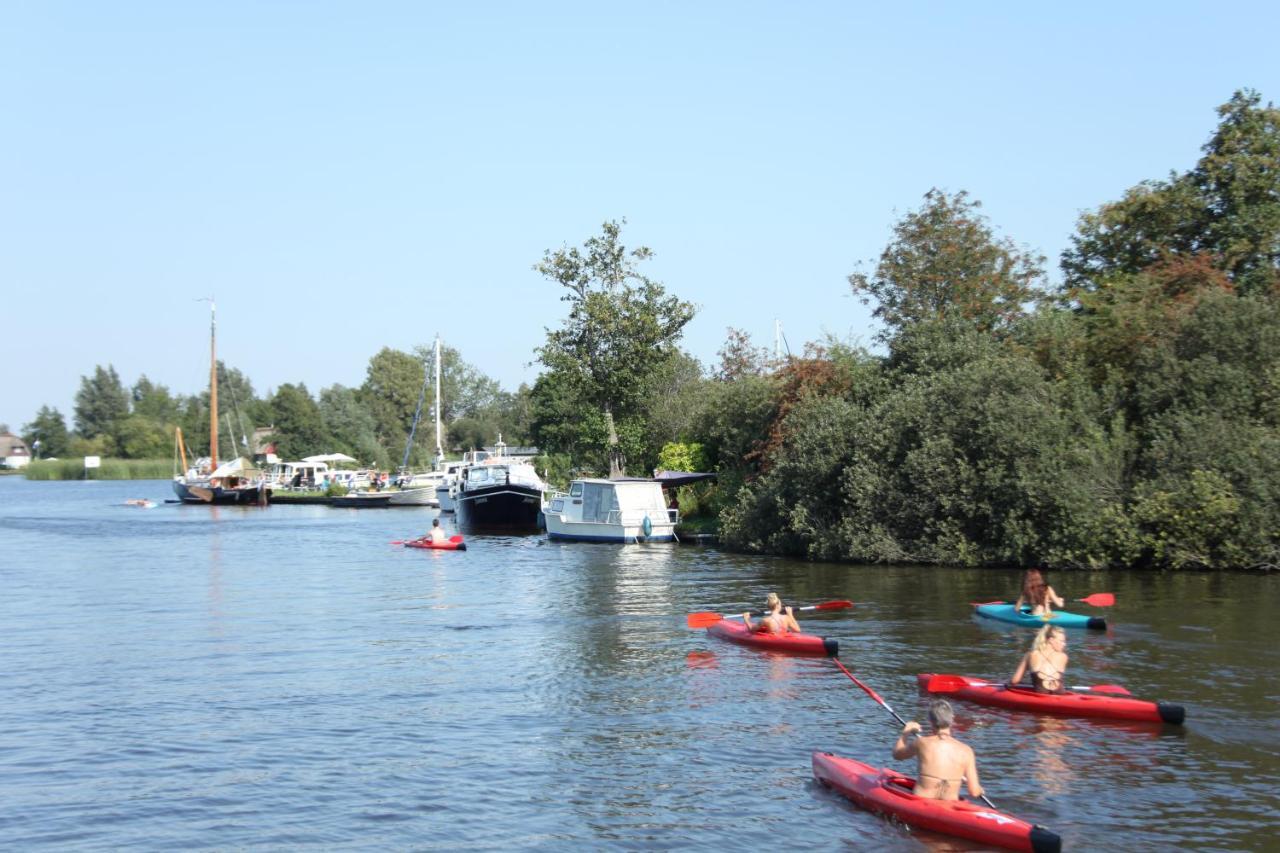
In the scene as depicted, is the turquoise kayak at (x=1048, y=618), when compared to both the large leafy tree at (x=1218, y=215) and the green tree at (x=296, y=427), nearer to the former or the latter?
the large leafy tree at (x=1218, y=215)

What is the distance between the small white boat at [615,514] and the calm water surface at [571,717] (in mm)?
12452

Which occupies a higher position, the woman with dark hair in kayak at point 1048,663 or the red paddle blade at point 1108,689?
the woman with dark hair in kayak at point 1048,663

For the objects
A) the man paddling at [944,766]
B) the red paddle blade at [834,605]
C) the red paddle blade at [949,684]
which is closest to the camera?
the man paddling at [944,766]

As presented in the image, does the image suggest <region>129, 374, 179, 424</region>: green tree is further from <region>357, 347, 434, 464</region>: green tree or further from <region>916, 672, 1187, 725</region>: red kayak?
<region>916, 672, 1187, 725</region>: red kayak

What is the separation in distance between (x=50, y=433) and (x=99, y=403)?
15.4m

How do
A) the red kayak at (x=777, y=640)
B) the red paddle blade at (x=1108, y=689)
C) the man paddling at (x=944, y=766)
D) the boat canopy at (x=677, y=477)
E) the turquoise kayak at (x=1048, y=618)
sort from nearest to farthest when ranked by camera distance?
the man paddling at (x=944, y=766) → the red paddle blade at (x=1108, y=689) → the red kayak at (x=777, y=640) → the turquoise kayak at (x=1048, y=618) → the boat canopy at (x=677, y=477)

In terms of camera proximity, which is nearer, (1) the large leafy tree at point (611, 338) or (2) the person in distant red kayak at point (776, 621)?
(2) the person in distant red kayak at point (776, 621)

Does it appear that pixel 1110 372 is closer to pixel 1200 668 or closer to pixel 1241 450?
pixel 1241 450

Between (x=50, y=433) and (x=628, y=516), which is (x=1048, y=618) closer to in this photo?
(x=628, y=516)

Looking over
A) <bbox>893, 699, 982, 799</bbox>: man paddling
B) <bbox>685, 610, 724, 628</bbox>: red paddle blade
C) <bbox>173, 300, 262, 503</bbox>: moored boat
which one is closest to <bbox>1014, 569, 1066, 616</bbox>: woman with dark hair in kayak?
<bbox>685, 610, 724, 628</bbox>: red paddle blade

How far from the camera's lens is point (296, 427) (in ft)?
468

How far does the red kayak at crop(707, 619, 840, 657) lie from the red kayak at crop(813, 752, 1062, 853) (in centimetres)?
770

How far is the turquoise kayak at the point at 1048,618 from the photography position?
24013 millimetres

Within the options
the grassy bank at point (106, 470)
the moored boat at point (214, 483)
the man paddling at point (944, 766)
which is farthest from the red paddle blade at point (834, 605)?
the grassy bank at point (106, 470)
